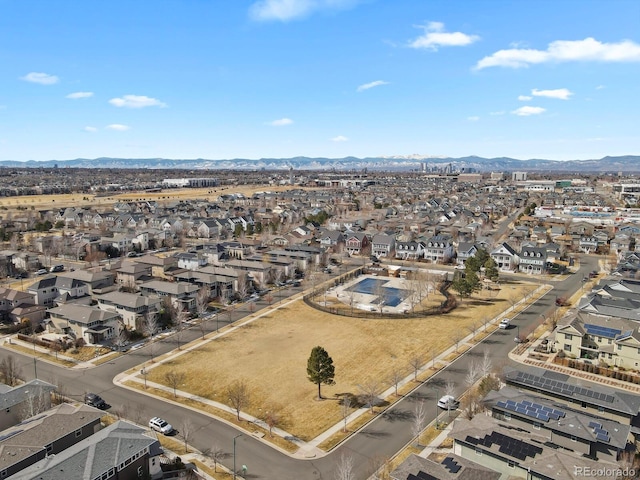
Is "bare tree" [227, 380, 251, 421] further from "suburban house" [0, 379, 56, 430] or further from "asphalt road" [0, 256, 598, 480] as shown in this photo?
"suburban house" [0, 379, 56, 430]

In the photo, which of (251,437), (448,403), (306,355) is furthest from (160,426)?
(448,403)

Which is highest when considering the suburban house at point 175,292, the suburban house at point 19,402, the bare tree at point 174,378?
the suburban house at point 175,292

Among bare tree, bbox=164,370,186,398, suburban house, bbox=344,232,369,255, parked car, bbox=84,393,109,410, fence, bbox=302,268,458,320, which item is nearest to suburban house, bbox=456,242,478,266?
suburban house, bbox=344,232,369,255

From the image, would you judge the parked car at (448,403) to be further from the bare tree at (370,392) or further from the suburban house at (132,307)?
the suburban house at (132,307)

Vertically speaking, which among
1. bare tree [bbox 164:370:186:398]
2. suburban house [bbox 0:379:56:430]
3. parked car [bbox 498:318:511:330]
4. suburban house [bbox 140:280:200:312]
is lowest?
bare tree [bbox 164:370:186:398]

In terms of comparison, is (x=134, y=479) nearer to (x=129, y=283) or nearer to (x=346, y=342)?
(x=346, y=342)

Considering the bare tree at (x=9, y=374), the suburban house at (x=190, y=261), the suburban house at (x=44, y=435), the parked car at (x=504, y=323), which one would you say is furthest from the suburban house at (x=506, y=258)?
the bare tree at (x=9, y=374)
